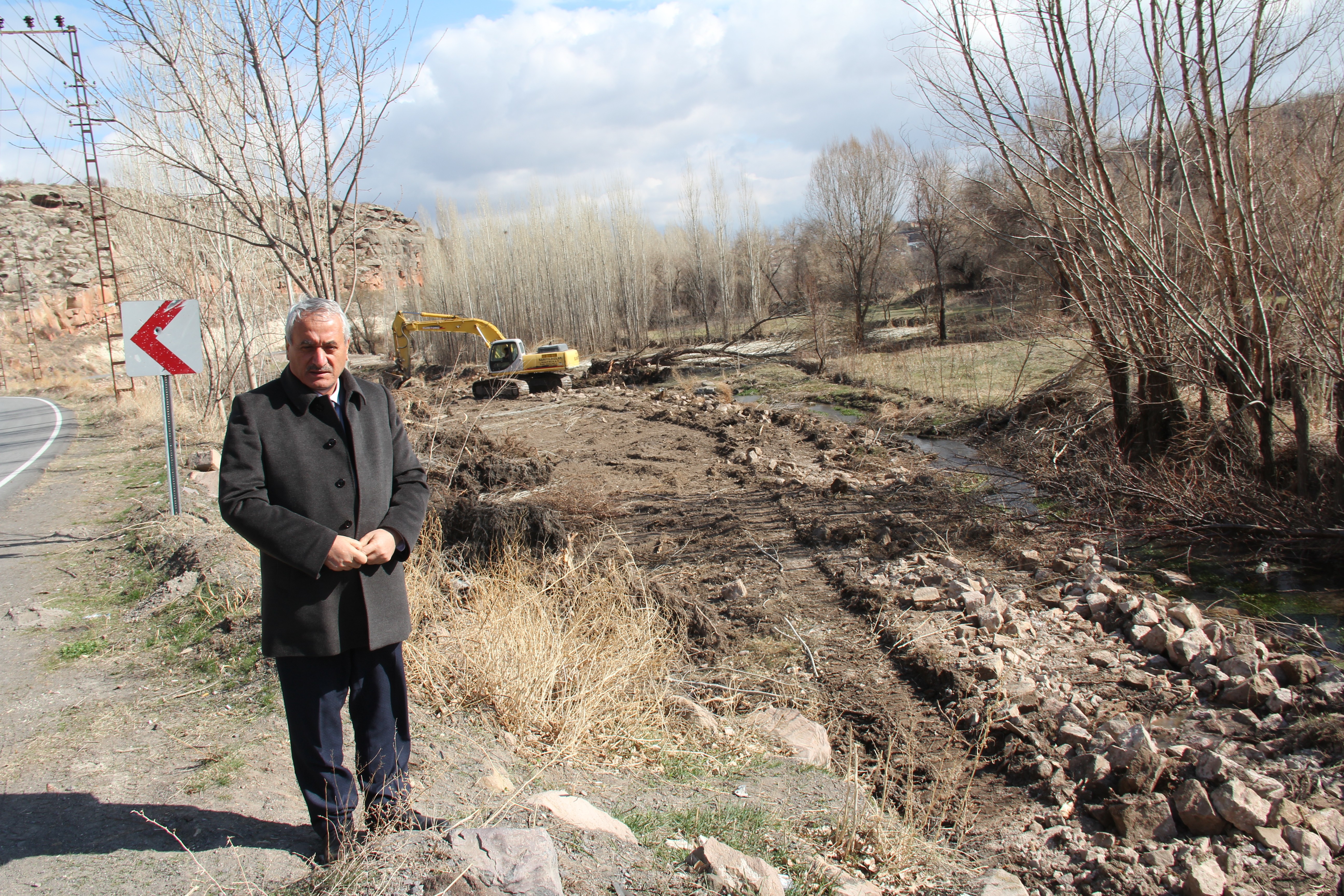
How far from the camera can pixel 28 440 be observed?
48.5 ft

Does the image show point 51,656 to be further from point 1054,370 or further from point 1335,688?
point 1054,370

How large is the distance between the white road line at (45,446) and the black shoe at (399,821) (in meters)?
10.5

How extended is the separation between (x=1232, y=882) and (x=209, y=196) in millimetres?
8280

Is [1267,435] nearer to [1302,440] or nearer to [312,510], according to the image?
[1302,440]

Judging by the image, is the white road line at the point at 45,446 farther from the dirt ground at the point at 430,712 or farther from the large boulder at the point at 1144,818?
the large boulder at the point at 1144,818

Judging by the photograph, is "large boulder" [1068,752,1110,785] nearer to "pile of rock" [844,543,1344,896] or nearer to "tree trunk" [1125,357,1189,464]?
"pile of rock" [844,543,1344,896]

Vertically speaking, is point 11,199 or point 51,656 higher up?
point 11,199

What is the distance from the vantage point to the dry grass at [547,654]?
3.86 m

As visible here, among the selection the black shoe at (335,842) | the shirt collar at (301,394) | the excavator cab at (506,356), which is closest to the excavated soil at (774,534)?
the black shoe at (335,842)

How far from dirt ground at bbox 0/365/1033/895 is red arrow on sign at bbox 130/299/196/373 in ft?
4.58

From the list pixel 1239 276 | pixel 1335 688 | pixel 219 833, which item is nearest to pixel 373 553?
pixel 219 833

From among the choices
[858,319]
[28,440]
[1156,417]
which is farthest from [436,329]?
[1156,417]

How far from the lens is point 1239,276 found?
7.28 m

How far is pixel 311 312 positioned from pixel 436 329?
2174 cm
